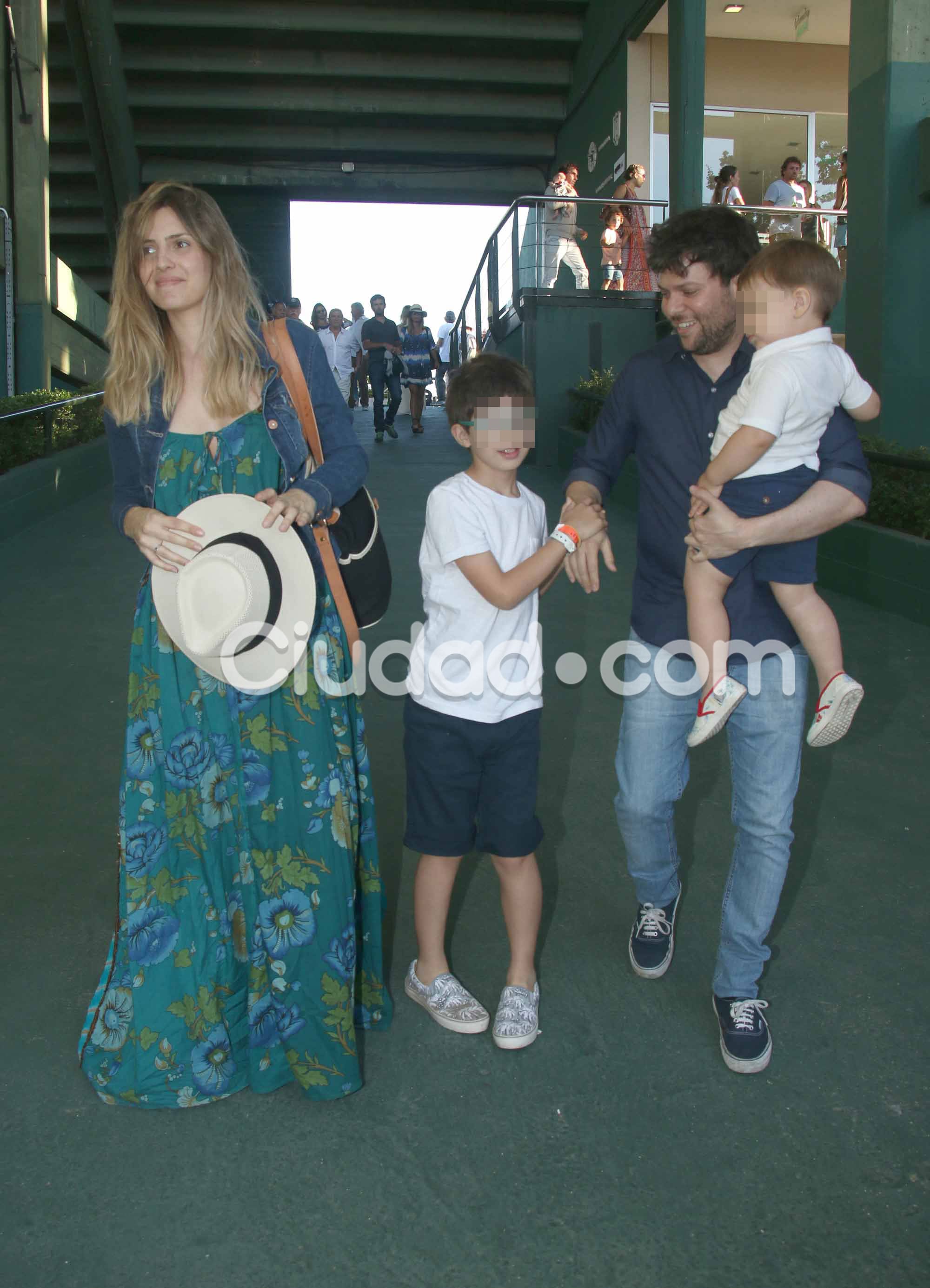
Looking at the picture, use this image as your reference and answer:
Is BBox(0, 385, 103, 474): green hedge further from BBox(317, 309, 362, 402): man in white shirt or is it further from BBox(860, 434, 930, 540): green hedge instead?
BBox(860, 434, 930, 540): green hedge

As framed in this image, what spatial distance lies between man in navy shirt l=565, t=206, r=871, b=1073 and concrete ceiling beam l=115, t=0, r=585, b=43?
2049 cm

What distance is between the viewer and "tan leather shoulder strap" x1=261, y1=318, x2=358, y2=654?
8.49 feet

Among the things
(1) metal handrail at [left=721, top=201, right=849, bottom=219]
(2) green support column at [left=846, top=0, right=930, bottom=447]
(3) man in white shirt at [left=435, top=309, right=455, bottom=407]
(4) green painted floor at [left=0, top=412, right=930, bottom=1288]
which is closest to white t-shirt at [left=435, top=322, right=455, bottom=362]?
(3) man in white shirt at [left=435, top=309, right=455, bottom=407]

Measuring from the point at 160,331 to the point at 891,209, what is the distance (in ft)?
25.4

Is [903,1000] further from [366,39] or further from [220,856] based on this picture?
[366,39]

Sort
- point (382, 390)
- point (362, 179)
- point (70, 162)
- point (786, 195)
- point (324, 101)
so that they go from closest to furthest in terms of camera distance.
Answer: point (786, 195)
point (382, 390)
point (324, 101)
point (70, 162)
point (362, 179)

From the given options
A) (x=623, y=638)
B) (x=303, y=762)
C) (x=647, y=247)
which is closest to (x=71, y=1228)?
(x=303, y=762)

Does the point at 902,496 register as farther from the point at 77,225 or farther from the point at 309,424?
the point at 77,225

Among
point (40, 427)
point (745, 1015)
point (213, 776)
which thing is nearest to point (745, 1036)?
point (745, 1015)

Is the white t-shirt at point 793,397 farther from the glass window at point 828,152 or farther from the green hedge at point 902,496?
the glass window at point 828,152

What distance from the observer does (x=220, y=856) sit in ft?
8.50

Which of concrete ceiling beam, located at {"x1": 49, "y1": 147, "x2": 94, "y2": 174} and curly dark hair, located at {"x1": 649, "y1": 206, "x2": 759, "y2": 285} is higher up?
concrete ceiling beam, located at {"x1": 49, "y1": 147, "x2": 94, "y2": 174}

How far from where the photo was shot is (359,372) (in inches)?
799

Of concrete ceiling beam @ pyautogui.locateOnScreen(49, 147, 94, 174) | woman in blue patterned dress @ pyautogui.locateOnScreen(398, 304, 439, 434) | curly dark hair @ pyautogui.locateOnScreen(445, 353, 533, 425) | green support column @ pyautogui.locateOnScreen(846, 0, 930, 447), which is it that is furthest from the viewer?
concrete ceiling beam @ pyautogui.locateOnScreen(49, 147, 94, 174)
